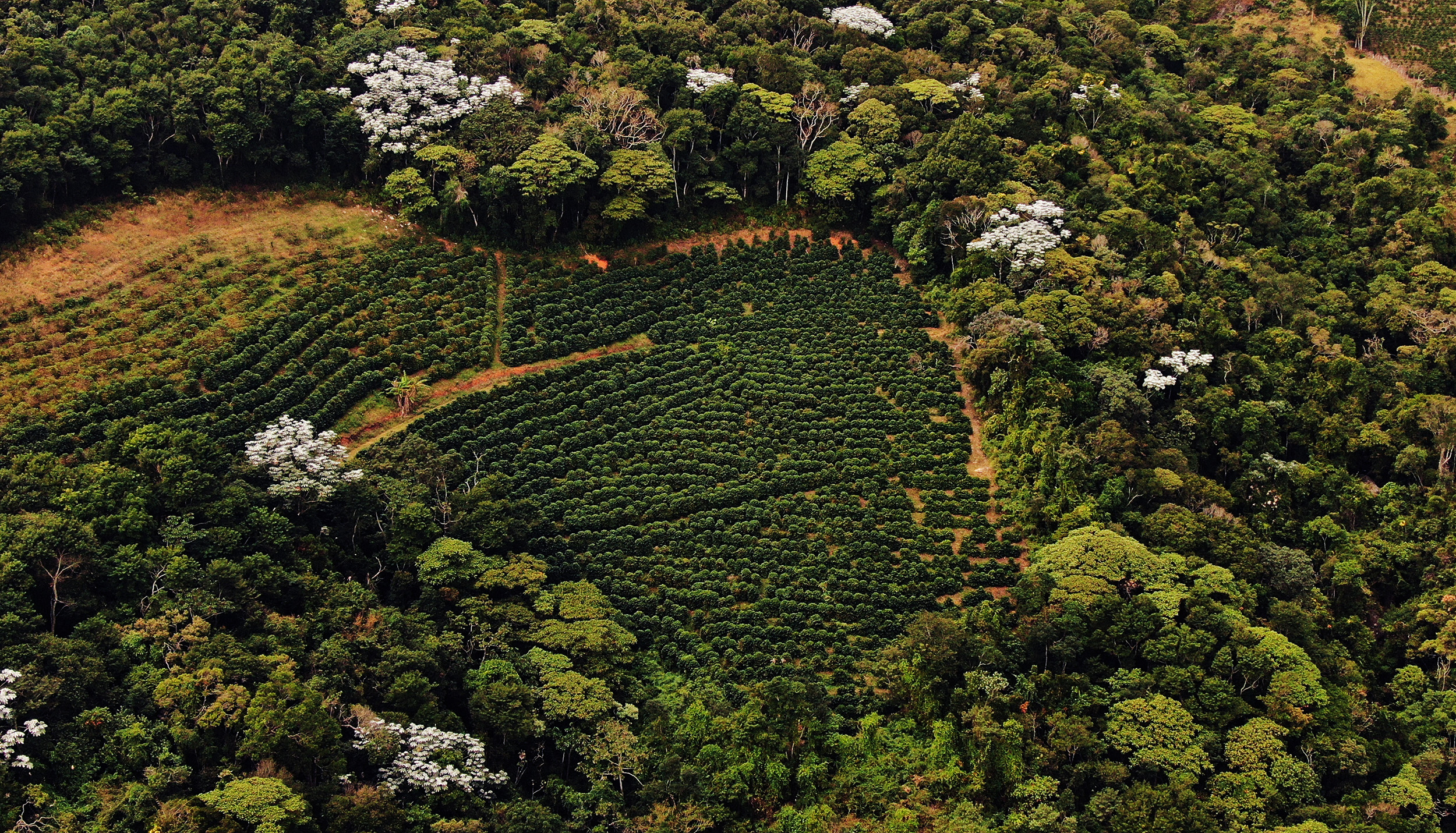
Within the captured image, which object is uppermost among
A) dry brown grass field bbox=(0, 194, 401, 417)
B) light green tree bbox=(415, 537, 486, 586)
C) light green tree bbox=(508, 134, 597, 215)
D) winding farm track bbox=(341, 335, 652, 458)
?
light green tree bbox=(508, 134, 597, 215)

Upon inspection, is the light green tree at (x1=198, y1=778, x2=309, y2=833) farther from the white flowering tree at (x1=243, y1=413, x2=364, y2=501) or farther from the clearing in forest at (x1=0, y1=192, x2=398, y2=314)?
the clearing in forest at (x1=0, y1=192, x2=398, y2=314)

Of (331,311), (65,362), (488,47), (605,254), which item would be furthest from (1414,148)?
(65,362)

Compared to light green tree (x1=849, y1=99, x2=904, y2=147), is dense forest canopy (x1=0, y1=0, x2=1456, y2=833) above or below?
below

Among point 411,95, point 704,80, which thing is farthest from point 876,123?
point 411,95

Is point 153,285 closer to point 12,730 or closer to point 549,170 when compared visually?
point 549,170

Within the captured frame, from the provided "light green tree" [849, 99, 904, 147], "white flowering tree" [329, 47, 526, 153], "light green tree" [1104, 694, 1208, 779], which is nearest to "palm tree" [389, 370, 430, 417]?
"white flowering tree" [329, 47, 526, 153]
